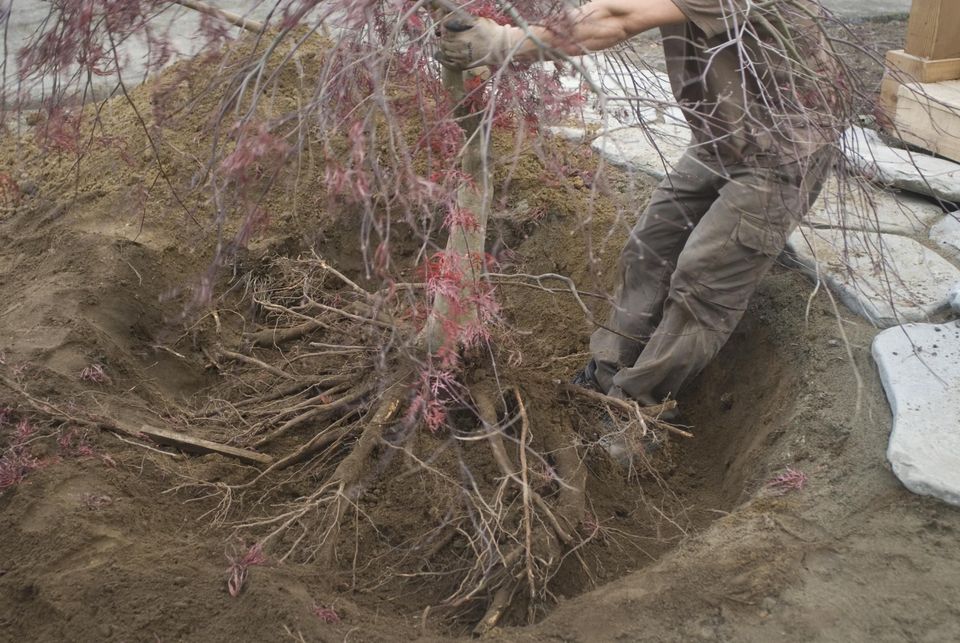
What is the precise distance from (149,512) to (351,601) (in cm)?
69

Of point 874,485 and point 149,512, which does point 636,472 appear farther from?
point 149,512

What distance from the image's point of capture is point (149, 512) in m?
2.84

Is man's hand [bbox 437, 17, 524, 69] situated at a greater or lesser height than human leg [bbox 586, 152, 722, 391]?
greater

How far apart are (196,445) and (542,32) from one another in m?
1.82

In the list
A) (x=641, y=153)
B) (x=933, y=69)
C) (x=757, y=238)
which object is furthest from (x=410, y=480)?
(x=933, y=69)

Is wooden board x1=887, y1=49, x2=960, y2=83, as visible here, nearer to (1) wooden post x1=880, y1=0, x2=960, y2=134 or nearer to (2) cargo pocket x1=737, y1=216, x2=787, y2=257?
(1) wooden post x1=880, y1=0, x2=960, y2=134

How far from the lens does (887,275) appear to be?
317cm

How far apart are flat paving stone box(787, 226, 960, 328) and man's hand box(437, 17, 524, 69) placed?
1.34 meters

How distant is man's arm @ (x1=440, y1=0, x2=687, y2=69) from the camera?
218 cm

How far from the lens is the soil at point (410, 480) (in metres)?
2.30

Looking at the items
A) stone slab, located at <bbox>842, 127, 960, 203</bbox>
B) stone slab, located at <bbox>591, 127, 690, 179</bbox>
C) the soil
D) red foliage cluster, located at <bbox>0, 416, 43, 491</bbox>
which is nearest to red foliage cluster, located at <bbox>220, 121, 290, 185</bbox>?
the soil

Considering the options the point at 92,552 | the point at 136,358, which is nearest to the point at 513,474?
the point at 92,552

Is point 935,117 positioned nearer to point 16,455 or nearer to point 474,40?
point 474,40

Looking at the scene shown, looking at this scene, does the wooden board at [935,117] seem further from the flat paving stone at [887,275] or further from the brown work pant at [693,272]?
the brown work pant at [693,272]
